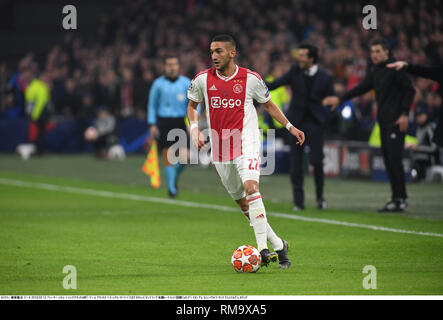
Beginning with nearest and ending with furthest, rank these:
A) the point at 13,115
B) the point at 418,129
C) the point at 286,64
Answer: the point at 418,129, the point at 286,64, the point at 13,115

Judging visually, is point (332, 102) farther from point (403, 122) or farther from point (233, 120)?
point (233, 120)

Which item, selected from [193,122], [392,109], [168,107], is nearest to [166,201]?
[168,107]

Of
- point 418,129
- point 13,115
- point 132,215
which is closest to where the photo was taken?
point 132,215

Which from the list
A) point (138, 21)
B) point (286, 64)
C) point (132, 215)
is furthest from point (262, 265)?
point (138, 21)

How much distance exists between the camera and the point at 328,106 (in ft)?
48.7

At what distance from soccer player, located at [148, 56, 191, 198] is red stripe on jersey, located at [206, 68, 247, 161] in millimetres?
7255

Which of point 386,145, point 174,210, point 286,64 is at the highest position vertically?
point 286,64

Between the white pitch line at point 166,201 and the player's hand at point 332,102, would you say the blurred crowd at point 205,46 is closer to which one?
the white pitch line at point 166,201

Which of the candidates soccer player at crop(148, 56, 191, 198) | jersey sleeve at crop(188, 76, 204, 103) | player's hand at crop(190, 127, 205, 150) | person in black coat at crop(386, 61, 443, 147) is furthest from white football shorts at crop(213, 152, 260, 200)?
soccer player at crop(148, 56, 191, 198)

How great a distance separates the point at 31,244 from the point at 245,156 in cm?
313

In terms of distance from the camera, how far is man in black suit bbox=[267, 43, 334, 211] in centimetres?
1475

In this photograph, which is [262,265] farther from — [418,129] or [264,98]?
[418,129]

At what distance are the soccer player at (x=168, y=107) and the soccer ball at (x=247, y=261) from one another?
783 cm

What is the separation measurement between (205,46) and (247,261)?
24016mm
